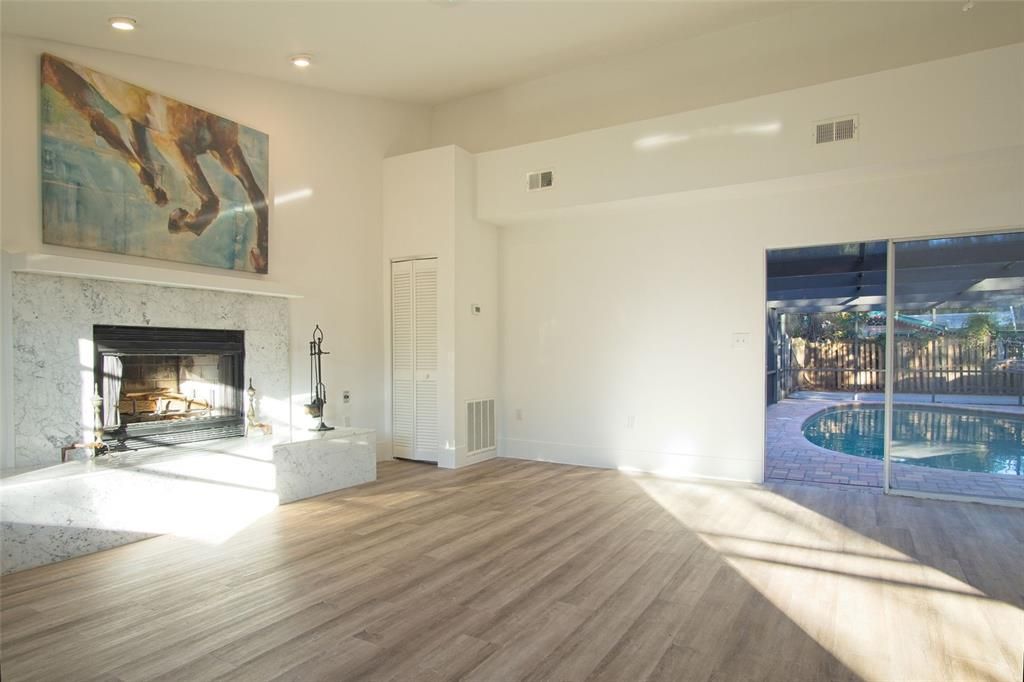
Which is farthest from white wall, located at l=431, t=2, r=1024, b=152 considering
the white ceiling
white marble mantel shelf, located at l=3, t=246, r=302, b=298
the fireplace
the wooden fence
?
the fireplace

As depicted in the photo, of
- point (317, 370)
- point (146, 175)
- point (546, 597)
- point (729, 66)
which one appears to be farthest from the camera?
point (317, 370)

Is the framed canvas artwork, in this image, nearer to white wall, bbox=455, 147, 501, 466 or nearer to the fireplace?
the fireplace

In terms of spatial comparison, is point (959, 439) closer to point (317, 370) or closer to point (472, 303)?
point (472, 303)

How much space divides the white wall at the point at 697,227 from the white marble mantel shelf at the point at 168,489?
2.49 meters

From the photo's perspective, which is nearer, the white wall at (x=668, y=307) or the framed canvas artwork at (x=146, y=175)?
the framed canvas artwork at (x=146, y=175)

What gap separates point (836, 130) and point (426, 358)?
15.1ft

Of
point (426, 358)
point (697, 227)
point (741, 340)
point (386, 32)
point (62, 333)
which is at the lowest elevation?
point (426, 358)

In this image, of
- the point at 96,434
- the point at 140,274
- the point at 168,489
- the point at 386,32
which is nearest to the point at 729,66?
the point at 386,32

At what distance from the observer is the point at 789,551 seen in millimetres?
3811

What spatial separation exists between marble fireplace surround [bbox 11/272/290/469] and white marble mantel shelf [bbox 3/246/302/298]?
0.10m

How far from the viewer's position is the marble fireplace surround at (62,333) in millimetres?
4004

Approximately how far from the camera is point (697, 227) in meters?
6.05

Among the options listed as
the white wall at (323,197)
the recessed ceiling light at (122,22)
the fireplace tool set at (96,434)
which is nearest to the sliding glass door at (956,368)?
the white wall at (323,197)

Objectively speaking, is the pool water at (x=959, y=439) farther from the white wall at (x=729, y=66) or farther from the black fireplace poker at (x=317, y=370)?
the black fireplace poker at (x=317, y=370)
